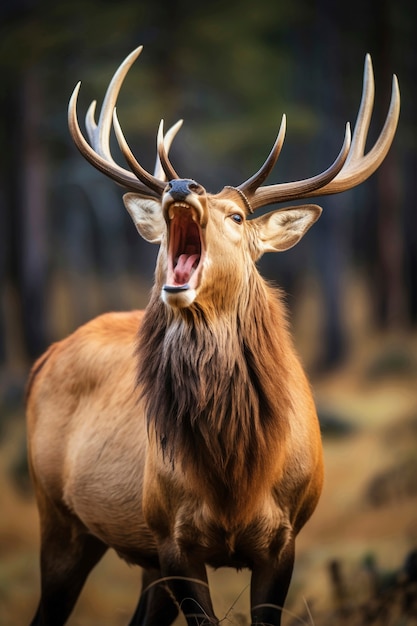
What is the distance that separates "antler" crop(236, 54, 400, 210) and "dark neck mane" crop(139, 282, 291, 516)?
0.65 metres

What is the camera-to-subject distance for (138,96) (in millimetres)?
17141

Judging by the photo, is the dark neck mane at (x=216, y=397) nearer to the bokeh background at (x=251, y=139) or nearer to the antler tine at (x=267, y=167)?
the antler tine at (x=267, y=167)

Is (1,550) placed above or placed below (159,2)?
below

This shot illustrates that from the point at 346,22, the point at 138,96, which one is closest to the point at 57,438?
the point at 138,96

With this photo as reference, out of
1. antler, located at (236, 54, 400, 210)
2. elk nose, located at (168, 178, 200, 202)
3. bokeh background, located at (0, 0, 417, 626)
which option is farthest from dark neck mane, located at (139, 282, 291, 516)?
bokeh background, located at (0, 0, 417, 626)

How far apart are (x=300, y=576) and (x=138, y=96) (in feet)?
32.4

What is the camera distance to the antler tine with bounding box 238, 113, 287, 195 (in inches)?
188

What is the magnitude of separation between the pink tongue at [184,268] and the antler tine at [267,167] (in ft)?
1.69

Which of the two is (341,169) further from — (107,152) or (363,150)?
(107,152)

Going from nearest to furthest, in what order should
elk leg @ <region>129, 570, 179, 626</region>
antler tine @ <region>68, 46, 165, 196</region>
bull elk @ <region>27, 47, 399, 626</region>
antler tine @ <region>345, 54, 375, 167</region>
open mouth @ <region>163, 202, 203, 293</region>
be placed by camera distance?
open mouth @ <region>163, 202, 203, 293</region> → bull elk @ <region>27, 47, 399, 626</region> → antler tine @ <region>68, 46, 165, 196</region> → antler tine @ <region>345, 54, 375, 167</region> → elk leg @ <region>129, 570, 179, 626</region>

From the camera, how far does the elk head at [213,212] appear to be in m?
4.45

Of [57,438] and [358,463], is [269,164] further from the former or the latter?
[358,463]

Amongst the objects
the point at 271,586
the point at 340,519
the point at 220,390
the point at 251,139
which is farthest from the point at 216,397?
the point at 251,139

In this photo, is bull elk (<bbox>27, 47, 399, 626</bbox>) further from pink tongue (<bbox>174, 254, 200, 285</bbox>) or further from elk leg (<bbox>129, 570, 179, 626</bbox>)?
elk leg (<bbox>129, 570, 179, 626</bbox>)
